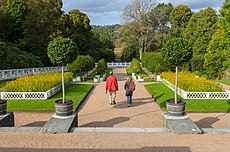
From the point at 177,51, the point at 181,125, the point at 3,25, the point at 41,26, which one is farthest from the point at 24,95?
the point at 3,25

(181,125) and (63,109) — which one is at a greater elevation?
(63,109)

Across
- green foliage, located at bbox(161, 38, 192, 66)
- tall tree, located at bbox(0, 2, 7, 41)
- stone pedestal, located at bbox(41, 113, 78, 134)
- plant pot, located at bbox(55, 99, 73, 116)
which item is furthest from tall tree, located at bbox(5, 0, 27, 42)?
stone pedestal, located at bbox(41, 113, 78, 134)

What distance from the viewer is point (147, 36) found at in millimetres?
46188

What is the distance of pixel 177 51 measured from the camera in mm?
9375

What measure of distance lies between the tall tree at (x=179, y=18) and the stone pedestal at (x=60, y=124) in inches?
1718

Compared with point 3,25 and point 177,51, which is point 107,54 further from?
point 177,51

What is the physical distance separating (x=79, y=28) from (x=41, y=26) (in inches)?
378

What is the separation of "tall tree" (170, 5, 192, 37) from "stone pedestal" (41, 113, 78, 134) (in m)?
43.6

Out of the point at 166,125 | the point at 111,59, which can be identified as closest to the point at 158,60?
the point at 166,125

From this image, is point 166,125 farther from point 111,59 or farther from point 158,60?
point 111,59

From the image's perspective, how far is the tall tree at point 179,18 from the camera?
1889 inches

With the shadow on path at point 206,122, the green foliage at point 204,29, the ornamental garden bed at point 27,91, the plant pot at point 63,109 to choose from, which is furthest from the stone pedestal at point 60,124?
the green foliage at point 204,29

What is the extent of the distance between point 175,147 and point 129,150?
113cm

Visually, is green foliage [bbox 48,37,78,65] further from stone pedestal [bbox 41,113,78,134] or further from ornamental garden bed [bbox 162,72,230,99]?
ornamental garden bed [bbox 162,72,230,99]
